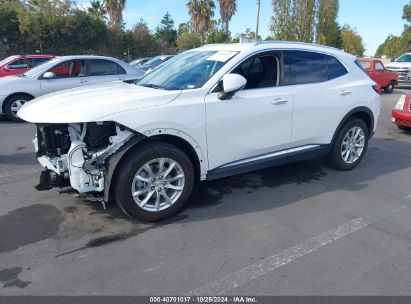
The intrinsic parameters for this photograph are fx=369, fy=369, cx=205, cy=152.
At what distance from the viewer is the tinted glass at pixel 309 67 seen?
475cm

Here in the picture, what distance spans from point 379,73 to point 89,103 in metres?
16.3

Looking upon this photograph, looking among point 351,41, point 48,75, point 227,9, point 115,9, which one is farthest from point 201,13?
point 351,41

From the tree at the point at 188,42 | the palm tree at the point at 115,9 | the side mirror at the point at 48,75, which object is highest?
the palm tree at the point at 115,9

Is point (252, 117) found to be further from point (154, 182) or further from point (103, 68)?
point (103, 68)

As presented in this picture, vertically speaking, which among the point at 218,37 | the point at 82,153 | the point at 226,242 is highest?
the point at 218,37

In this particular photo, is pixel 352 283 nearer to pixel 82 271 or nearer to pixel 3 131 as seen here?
pixel 82 271

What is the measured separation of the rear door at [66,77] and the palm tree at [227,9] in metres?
39.1

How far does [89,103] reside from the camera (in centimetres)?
357

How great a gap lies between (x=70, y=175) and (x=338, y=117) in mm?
3627

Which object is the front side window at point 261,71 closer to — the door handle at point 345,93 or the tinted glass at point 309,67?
the tinted glass at point 309,67

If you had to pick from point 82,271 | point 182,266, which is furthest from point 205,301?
point 82,271

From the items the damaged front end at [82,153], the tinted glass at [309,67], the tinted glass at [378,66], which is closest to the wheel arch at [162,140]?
the damaged front end at [82,153]

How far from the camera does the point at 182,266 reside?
10.2ft

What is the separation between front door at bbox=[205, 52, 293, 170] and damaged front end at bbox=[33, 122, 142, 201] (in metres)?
0.93
